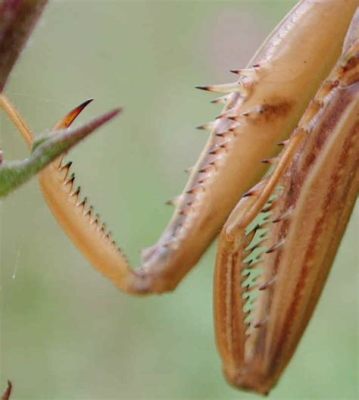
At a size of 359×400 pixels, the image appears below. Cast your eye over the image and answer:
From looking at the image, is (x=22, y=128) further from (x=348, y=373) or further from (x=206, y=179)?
(x=348, y=373)

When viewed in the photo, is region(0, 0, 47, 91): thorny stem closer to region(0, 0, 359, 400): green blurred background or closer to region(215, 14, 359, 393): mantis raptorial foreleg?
region(215, 14, 359, 393): mantis raptorial foreleg

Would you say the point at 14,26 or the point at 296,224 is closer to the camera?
the point at 14,26

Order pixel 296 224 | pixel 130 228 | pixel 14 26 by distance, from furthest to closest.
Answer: pixel 130 228 → pixel 296 224 → pixel 14 26

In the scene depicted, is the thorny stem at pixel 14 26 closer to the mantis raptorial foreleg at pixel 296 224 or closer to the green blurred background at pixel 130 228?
the mantis raptorial foreleg at pixel 296 224

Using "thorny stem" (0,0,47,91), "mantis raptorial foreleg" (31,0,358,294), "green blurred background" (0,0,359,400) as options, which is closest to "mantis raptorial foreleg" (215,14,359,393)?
"mantis raptorial foreleg" (31,0,358,294)

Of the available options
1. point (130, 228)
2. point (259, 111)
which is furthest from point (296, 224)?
point (130, 228)

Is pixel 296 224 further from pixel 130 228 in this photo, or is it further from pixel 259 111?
pixel 130 228

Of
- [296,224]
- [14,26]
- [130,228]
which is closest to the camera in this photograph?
[14,26]

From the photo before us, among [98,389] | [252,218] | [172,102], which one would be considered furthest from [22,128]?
[172,102]

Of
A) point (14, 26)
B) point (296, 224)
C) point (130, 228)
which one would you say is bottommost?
point (130, 228)
